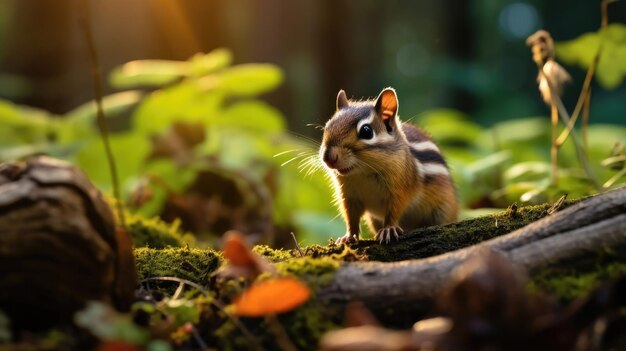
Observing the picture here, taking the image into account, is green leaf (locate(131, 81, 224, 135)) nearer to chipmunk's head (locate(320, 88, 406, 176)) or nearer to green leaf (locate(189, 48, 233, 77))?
green leaf (locate(189, 48, 233, 77))

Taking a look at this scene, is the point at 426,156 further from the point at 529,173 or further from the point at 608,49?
the point at 608,49

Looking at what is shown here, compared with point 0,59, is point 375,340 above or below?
below

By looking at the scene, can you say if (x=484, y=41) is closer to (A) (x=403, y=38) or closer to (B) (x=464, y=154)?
(A) (x=403, y=38)

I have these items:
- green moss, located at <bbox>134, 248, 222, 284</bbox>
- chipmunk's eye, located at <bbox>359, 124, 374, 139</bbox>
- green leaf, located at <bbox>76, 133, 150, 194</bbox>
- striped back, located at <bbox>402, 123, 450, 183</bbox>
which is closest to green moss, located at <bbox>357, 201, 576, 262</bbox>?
green moss, located at <bbox>134, 248, 222, 284</bbox>

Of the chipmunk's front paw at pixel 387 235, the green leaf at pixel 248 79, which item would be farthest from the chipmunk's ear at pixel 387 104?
the green leaf at pixel 248 79

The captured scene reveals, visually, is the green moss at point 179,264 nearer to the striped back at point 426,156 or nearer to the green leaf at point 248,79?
the striped back at point 426,156

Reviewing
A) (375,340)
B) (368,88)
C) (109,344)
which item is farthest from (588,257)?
(368,88)

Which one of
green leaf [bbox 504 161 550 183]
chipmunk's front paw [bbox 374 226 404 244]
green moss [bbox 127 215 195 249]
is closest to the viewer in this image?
chipmunk's front paw [bbox 374 226 404 244]

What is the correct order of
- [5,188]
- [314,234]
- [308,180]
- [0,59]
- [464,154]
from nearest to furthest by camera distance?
[5,188] → [314,234] → [308,180] → [464,154] → [0,59]
